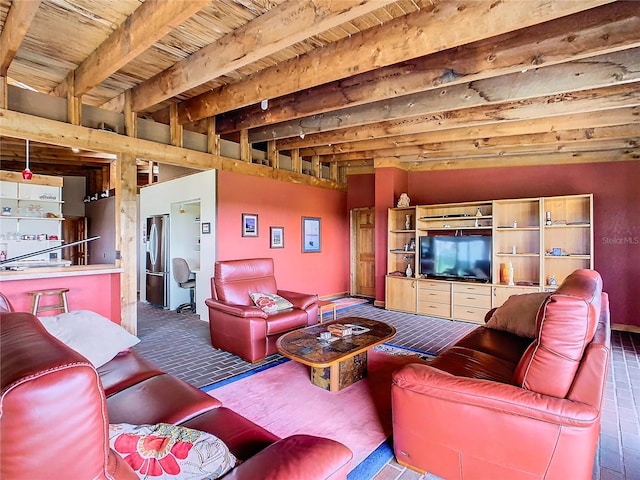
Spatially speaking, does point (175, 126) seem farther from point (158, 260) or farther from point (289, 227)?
point (158, 260)

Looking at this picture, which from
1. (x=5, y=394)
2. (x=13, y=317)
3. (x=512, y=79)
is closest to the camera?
(x=5, y=394)

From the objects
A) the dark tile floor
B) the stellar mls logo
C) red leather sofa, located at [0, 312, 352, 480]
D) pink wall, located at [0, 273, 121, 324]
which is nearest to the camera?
red leather sofa, located at [0, 312, 352, 480]

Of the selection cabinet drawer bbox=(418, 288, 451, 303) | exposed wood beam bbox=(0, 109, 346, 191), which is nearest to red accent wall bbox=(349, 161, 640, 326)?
cabinet drawer bbox=(418, 288, 451, 303)

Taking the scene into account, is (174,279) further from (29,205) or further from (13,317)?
(13,317)

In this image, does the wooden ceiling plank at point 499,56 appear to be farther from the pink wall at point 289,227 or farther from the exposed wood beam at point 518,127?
the pink wall at point 289,227

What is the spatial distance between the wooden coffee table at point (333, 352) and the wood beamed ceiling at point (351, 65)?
2364 mm

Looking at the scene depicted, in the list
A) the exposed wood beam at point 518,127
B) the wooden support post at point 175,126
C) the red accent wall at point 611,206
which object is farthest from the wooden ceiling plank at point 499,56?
the red accent wall at point 611,206

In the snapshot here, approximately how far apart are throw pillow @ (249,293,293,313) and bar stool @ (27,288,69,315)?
2.00m

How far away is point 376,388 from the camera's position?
2986mm

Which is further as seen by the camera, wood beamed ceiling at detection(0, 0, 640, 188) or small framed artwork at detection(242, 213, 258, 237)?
small framed artwork at detection(242, 213, 258, 237)

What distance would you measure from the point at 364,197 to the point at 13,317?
674 cm

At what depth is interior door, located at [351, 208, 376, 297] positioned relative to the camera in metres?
7.55

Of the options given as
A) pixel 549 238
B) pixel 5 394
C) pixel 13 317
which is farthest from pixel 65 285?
pixel 549 238

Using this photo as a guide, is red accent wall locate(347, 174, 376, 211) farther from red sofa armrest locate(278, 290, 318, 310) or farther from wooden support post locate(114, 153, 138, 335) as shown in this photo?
wooden support post locate(114, 153, 138, 335)
